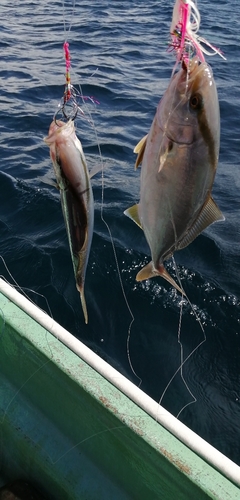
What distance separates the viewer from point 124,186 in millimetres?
6023

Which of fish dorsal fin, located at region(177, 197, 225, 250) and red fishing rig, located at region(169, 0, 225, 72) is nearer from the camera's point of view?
red fishing rig, located at region(169, 0, 225, 72)

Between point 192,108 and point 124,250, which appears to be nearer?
point 192,108

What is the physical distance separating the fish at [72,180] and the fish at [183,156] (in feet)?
0.54

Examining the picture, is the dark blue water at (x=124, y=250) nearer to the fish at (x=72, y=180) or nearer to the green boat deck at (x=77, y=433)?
the fish at (x=72, y=180)

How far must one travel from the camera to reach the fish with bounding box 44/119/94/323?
52.0 inches

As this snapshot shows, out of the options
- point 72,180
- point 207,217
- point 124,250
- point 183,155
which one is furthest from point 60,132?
point 124,250

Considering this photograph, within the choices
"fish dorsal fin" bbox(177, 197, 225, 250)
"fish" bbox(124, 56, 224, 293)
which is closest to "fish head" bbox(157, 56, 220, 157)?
"fish" bbox(124, 56, 224, 293)

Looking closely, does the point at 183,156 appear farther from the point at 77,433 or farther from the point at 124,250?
the point at 124,250

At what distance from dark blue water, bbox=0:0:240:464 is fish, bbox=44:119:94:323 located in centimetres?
19

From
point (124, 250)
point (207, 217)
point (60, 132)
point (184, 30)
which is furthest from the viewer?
point (124, 250)

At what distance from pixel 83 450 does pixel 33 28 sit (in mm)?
12240

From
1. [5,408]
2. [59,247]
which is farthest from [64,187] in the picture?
[59,247]

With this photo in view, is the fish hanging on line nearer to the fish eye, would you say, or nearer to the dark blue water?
the fish eye

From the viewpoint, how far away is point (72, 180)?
1352 mm
